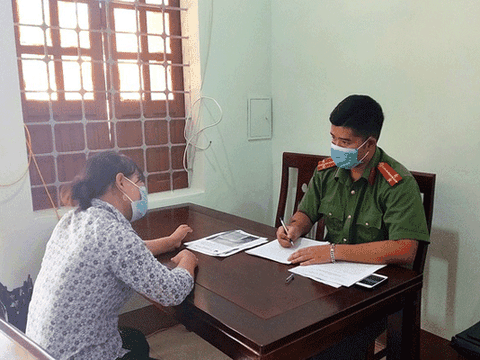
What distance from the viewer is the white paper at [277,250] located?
4.81 ft

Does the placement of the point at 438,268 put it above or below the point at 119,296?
below

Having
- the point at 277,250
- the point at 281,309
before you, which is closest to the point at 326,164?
the point at 277,250

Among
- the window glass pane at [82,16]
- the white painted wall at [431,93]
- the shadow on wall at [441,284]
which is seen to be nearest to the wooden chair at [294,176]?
the white painted wall at [431,93]

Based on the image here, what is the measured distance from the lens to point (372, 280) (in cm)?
125

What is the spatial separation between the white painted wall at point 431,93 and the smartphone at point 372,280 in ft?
2.65

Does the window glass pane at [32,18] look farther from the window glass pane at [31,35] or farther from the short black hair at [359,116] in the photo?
the short black hair at [359,116]

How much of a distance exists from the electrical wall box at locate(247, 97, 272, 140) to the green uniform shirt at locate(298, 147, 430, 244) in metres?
0.90

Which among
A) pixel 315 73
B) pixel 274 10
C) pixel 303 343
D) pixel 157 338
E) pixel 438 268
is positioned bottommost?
pixel 157 338

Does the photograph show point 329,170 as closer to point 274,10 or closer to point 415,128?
point 415,128

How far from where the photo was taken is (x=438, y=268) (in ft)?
6.51

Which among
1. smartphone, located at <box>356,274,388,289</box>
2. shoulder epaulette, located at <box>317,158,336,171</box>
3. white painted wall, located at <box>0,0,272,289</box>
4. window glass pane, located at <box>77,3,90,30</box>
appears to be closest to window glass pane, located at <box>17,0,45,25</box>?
window glass pane, located at <box>77,3,90,30</box>

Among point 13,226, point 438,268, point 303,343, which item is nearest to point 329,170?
point 438,268

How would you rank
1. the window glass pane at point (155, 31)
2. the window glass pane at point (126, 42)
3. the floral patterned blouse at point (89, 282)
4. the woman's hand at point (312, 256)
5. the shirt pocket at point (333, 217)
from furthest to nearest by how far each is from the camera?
1. the window glass pane at point (155, 31)
2. the window glass pane at point (126, 42)
3. the shirt pocket at point (333, 217)
4. the woman's hand at point (312, 256)
5. the floral patterned blouse at point (89, 282)

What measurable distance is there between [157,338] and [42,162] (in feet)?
3.53
